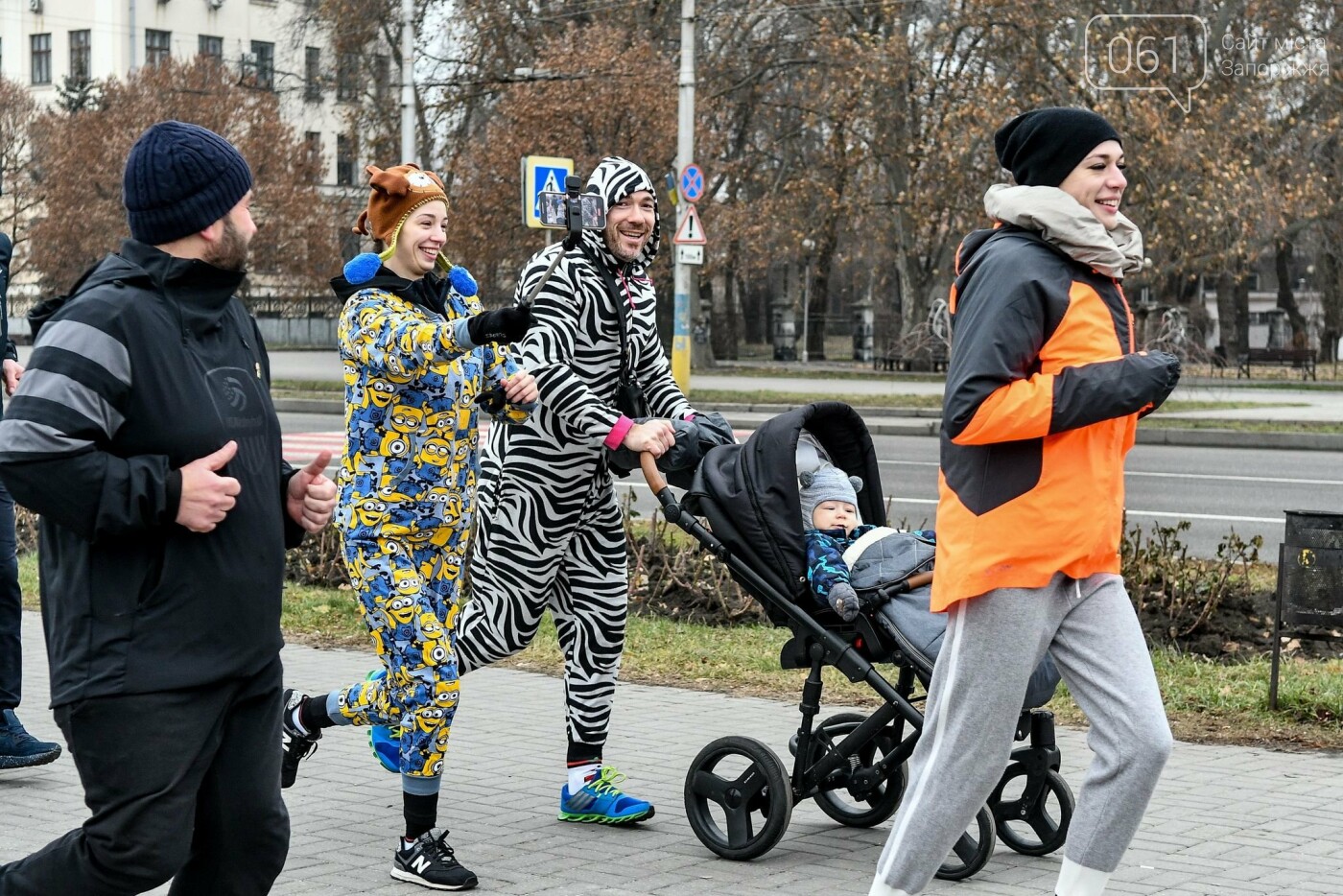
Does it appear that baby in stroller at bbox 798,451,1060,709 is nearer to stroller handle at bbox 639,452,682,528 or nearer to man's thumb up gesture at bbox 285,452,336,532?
stroller handle at bbox 639,452,682,528

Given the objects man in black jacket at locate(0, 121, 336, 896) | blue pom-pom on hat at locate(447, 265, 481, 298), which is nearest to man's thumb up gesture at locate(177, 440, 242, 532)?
man in black jacket at locate(0, 121, 336, 896)

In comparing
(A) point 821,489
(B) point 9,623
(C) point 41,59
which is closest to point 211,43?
(C) point 41,59

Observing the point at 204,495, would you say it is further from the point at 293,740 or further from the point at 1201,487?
the point at 1201,487

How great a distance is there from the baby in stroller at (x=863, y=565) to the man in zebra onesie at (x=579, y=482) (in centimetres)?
50

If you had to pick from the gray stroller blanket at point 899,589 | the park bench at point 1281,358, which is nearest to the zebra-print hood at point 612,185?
the gray stroller blanket at point 899,589

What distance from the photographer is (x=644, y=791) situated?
600 centimetres

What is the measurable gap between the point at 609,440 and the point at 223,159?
2129 millimetres

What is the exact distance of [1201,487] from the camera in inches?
645

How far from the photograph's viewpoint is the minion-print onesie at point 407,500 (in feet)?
16.0

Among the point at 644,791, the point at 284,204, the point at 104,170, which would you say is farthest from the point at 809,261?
the point at 644,791

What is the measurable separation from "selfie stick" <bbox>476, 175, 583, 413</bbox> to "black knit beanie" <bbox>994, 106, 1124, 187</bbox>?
1433 mm

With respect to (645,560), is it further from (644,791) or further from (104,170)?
(104,170)

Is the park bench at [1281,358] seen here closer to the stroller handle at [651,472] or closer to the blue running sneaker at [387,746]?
the stroller handle at [651,472]

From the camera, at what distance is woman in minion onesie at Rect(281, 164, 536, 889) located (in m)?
4.87
